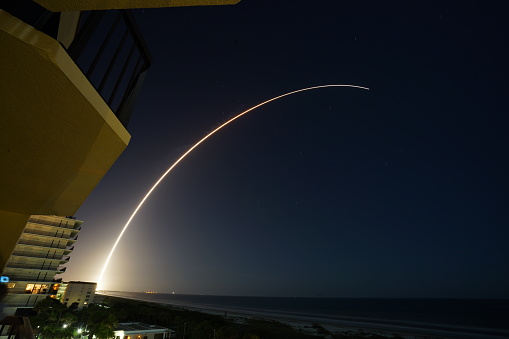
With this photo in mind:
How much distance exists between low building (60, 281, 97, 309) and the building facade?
7.62 meters

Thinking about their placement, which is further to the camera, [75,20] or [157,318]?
[157,318]

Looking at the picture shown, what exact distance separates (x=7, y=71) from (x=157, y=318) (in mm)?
72682

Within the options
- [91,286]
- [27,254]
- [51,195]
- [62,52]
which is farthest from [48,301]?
[62,52]

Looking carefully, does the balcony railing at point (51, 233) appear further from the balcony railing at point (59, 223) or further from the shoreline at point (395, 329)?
the shoreline at point (395, 329)

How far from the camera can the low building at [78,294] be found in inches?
2213

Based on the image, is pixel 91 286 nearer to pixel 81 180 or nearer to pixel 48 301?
pixel 48 301

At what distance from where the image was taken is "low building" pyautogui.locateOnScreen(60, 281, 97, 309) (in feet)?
184

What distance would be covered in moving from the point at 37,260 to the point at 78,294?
672 inches

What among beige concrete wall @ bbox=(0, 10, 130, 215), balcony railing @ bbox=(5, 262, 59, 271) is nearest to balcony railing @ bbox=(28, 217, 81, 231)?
balcony railing @ bbox=(5, 262, 59, 271)

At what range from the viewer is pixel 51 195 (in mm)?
3199

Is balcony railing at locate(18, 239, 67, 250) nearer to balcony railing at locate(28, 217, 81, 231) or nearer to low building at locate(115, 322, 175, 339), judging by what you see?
balcony railing at locate(28, 217, 81, 231)

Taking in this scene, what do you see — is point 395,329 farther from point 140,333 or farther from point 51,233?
point 51,233

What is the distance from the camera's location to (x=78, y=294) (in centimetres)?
5800

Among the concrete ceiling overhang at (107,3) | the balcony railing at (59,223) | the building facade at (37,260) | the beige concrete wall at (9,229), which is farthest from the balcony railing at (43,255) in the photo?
the concrete ceiling overhang at (107,3)
